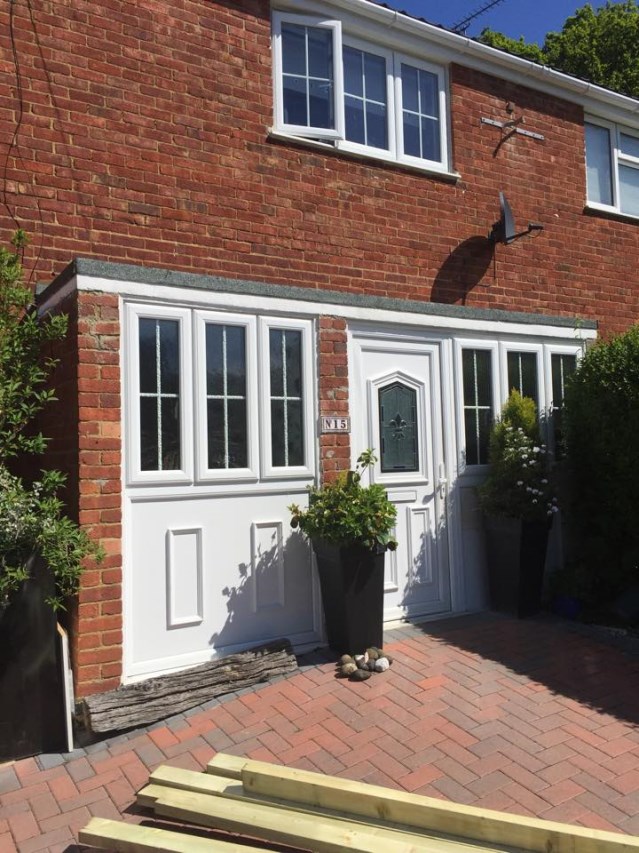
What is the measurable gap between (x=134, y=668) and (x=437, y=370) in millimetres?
3434

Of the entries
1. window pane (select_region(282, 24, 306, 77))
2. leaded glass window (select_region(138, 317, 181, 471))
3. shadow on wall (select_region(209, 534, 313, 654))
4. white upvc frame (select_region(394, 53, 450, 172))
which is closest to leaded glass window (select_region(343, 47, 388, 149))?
white upvc frame (select_region(394, 53, 450, 172))

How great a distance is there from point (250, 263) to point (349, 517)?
7.70ft

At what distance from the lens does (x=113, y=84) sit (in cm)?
535

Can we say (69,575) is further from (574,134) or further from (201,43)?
(574,134)

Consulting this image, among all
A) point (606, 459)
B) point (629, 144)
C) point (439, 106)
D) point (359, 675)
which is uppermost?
point (629, 144)

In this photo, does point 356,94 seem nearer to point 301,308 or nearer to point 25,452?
point 301,308

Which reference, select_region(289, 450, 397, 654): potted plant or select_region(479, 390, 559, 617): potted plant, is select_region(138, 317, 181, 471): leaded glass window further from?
Result: select_region(479, 390, 559, 617): potted plant

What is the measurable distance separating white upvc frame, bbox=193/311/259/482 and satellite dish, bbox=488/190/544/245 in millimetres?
3198

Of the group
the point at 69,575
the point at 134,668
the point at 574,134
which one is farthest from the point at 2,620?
the point at 574,134

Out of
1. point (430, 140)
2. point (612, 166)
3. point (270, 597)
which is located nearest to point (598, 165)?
point (612, 166)

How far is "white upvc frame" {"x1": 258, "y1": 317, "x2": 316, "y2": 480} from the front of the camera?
5.12m

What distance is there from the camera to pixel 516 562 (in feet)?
19.4

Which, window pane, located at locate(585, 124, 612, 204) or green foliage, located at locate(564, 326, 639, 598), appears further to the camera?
window pane, located at locate(585, 124, 612, 204)

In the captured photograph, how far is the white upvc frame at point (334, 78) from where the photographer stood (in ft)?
20.0
